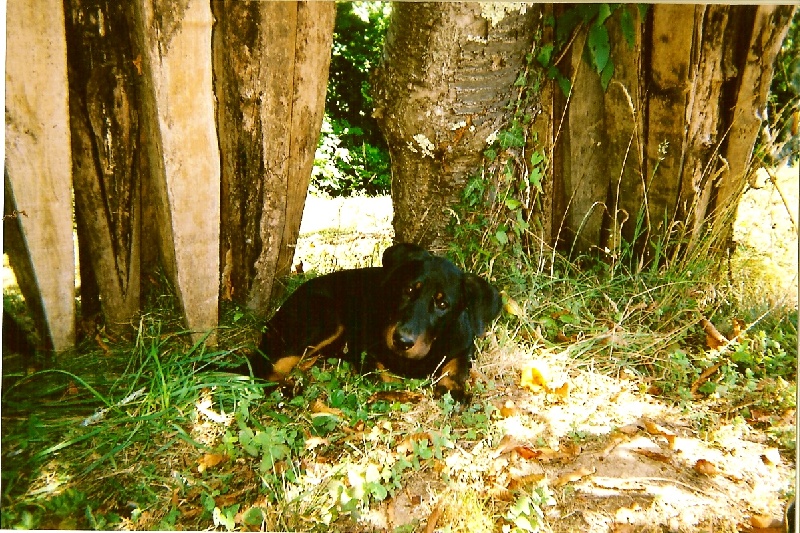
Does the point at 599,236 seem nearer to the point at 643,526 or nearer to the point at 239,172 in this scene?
the point at 643,526

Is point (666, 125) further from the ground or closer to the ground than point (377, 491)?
further from the ground

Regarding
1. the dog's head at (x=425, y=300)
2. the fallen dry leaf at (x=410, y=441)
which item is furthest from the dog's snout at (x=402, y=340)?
the fallen dry leaf at (x=410, y=441)

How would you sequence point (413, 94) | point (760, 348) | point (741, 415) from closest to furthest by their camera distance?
point (741, 415)
point (760, 348)
point (413, 94)

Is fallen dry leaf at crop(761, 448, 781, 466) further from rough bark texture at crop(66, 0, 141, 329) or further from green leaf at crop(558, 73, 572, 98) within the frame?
rough bark texture at crop(66, 0, 141, 329)

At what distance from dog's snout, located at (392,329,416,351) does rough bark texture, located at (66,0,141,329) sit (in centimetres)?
131

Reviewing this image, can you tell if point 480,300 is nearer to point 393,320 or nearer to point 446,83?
point 393,320

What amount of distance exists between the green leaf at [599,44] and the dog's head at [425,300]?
1.25m

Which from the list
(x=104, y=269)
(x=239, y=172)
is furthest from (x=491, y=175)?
(x=104, y=269)

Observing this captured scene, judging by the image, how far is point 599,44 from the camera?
2609mm

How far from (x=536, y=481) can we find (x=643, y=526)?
0.39 metres

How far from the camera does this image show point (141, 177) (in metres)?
2.51

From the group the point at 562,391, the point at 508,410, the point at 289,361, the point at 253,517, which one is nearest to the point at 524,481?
the point at 508,410

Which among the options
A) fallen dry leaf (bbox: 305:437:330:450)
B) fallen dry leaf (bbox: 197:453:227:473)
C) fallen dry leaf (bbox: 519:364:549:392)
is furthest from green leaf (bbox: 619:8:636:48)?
fallen dry leaf (bbox: 197:453:227:473)

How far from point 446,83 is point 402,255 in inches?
36.0
